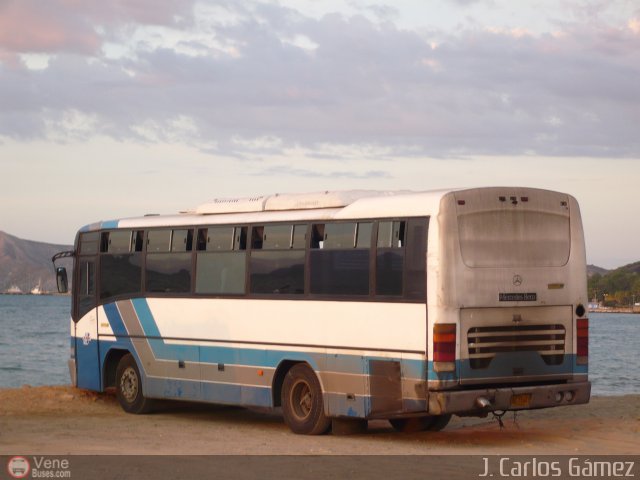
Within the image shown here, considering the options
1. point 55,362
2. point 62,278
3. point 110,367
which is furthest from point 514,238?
point 55,362

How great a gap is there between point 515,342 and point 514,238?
53.5 inches

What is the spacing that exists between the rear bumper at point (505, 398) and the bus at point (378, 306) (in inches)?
0.8

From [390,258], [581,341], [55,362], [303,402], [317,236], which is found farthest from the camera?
[55,362]

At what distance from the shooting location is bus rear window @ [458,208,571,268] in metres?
16.7

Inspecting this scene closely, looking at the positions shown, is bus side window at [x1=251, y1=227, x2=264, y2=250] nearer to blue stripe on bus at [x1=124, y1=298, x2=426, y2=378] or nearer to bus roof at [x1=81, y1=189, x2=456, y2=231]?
bus roof at [x1=81, y1=189, x2=456, y2=231]

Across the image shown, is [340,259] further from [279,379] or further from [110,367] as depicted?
[110,367]

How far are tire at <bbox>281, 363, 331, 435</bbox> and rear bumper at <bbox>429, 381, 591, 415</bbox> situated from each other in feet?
7.28

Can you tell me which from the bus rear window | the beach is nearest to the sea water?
the beach

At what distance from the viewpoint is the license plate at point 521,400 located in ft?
55.1

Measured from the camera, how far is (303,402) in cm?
1847

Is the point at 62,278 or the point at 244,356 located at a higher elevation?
the point at 62,278
